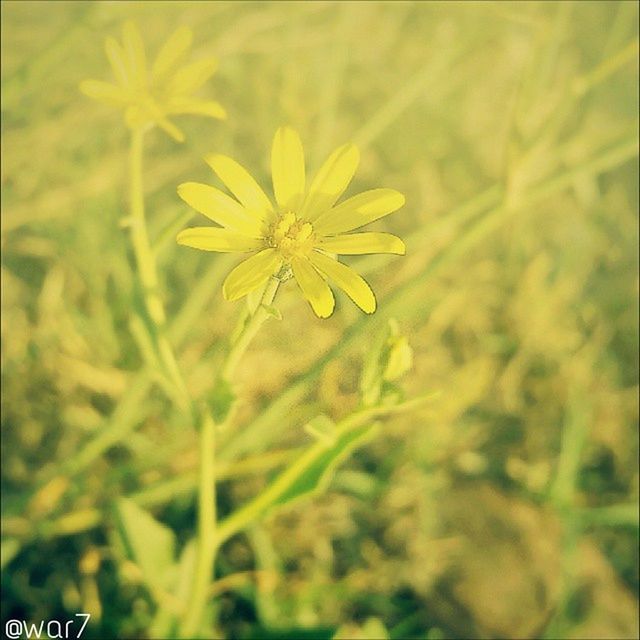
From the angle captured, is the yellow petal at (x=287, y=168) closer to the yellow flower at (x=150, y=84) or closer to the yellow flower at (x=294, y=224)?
the yellow flower at (x=294, y=224)

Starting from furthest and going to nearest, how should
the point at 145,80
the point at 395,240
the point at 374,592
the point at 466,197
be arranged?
the point at 466,197 → the point at 374,592 → the point at 145,80 → the point at 395,240

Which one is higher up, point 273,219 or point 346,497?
point 273,219

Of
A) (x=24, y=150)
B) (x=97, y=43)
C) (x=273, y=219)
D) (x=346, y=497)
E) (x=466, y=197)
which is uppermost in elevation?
(x=97, y=43)

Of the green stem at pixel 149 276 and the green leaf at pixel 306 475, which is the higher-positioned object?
the green stem at pixel 149 276

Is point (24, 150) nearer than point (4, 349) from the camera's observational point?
No

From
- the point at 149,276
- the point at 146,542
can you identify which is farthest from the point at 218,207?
the point at 146,542

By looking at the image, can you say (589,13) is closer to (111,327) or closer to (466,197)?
(466,197)

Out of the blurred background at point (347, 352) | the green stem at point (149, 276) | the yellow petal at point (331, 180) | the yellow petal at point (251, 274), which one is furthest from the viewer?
the blurred background at point (347, 352)

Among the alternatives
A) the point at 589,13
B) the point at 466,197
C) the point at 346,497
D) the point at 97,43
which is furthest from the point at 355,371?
the point at 589,13

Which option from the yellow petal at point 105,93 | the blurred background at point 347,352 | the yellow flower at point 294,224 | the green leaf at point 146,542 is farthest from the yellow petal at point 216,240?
the green leaf at point 146,542
